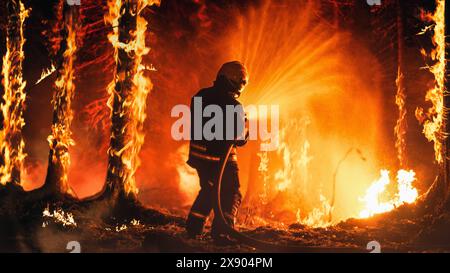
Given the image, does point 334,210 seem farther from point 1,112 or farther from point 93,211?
point 1,112

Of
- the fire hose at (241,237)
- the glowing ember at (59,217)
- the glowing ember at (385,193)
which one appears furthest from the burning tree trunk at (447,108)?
the glowing ember at (59,217)

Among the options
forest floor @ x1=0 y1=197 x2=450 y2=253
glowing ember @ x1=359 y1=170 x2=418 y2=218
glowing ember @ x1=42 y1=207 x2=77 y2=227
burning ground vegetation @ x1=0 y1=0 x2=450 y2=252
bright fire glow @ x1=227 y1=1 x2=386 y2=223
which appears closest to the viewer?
forest floor @ x1=0 y1=197 x2=450 y2=253

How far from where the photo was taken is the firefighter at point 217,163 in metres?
10.8

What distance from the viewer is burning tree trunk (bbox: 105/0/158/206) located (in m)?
12.0

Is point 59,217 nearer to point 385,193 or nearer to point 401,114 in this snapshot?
point 385,193

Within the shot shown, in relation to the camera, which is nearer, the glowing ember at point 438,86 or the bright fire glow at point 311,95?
the glowing ember at point 438,86

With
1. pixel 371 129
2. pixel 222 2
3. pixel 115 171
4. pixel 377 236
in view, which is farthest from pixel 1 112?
pixel 371 129

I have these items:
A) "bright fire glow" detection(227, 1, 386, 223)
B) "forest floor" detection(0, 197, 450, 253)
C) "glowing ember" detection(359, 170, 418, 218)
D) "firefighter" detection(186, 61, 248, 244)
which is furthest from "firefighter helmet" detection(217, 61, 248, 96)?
"bright fire glow" detection(227, 1, 386, 223)

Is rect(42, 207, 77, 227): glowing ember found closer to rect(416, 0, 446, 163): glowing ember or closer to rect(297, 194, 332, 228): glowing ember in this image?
rect(297, 194, 332, 228): glowing ember

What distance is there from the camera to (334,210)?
17594mm

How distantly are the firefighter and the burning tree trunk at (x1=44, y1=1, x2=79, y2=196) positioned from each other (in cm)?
380

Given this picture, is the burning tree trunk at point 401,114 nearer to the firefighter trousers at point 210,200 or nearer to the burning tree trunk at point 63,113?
the firefighter trousers at point 210,200

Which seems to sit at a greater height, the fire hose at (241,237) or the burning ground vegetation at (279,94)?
the burning ground vegetation at (279,94)

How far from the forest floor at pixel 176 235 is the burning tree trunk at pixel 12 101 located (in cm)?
203
